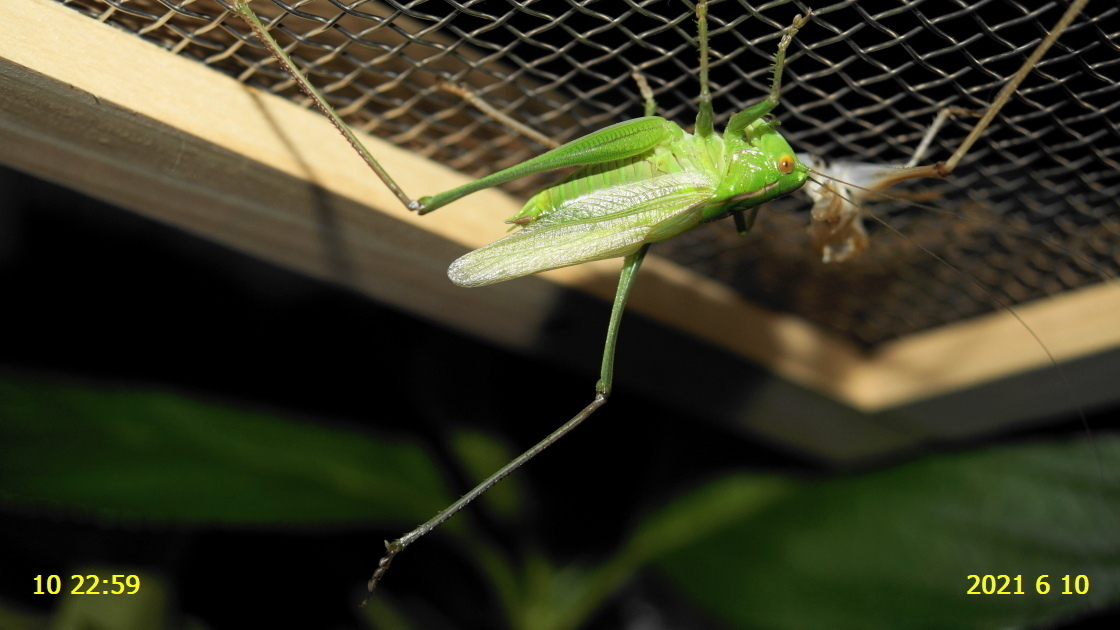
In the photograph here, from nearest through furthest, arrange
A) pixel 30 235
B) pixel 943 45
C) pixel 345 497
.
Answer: pixel 943 45, pixel 345 497, pixel 30 235

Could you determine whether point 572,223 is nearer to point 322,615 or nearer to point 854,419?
point 854,419

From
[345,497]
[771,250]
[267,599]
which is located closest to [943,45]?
[771,250]

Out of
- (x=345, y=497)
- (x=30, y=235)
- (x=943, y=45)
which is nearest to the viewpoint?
(x=943, y=45)

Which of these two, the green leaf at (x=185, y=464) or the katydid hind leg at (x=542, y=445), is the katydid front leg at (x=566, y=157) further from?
the green leaf at (x=185, y=464)
